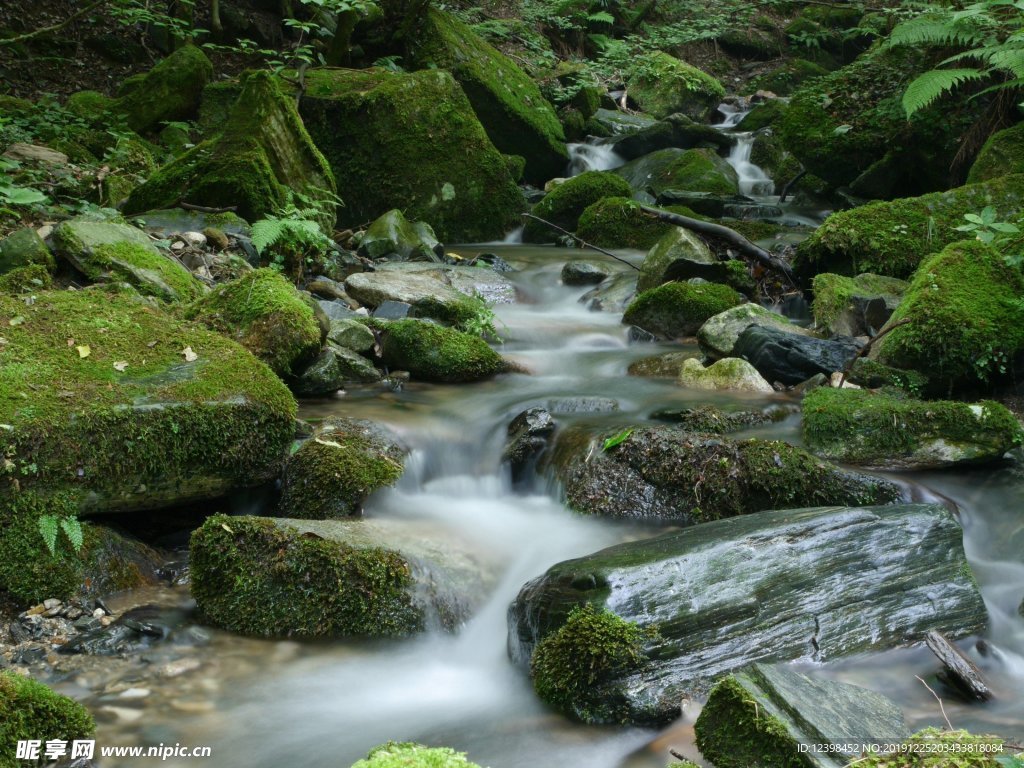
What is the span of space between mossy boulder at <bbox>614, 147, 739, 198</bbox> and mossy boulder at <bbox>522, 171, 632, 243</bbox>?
93 centimetres

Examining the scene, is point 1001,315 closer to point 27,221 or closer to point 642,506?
point 642,506

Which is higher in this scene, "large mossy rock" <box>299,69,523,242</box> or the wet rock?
Result: "large mossy rock" <box>299,69,523,242</box>

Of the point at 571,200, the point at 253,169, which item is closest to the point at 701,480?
the point at 253,169

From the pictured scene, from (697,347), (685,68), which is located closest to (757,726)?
(697,347)

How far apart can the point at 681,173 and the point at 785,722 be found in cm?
1165

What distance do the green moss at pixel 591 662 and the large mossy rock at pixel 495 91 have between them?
10765 millimetres

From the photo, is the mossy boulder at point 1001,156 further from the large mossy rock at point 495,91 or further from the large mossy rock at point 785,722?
the large mossy rock at point 785,722

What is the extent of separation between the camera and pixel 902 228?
25.1 ft

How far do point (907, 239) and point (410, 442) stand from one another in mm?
5447

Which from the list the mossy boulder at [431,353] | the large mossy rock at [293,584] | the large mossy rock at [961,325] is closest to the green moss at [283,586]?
the large mossy rock at [293,584]

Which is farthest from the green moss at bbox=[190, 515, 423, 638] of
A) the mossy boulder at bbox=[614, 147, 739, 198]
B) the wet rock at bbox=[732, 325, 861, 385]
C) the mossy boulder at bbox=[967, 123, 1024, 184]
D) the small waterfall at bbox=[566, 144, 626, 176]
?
the small waterfall at bbox=[566, 144, 626, 176]

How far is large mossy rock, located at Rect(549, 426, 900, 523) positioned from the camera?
13.9 ft

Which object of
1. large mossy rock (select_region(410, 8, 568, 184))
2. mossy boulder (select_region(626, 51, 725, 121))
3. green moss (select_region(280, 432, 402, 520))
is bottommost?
green moss (select_region(280, 432, 402, 520))

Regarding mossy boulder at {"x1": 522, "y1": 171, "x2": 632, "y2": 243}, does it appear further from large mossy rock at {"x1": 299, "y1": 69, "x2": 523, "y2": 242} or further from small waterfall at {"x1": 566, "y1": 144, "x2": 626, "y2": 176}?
small waterfall at {"x1": 566, "y1": 144, "x2": 626, "y2": 176}
